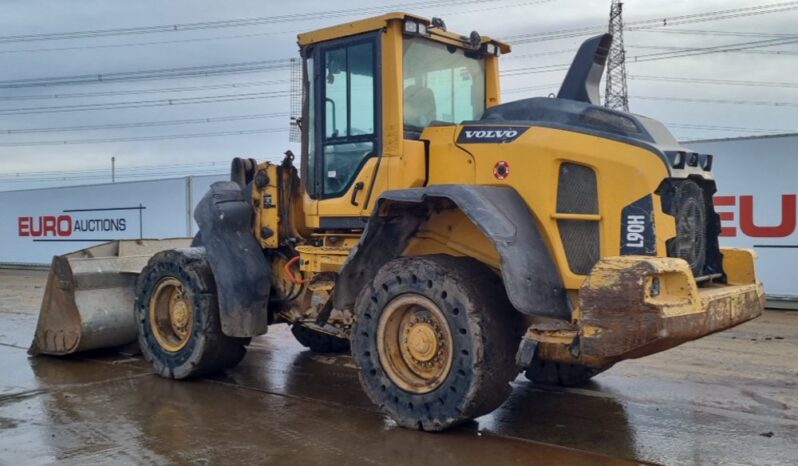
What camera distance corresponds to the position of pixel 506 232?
523 cm

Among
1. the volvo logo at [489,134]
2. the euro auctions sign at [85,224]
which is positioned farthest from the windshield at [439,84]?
the euro auctions sign at [85,224]

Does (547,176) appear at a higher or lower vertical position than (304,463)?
higher

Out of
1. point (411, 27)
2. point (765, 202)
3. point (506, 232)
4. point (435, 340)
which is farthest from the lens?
point (765, 202)

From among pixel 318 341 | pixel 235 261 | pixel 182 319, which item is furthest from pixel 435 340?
pixel 318 341

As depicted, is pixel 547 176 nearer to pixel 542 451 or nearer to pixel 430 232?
pixel 430 232

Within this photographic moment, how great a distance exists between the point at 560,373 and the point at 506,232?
7.50ft

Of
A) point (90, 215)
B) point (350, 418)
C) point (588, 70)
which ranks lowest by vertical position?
point (350, 418)

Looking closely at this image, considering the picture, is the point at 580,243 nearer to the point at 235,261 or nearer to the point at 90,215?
the point at 235,261

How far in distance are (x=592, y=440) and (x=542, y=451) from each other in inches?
18.4

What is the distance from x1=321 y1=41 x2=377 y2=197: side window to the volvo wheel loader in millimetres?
15

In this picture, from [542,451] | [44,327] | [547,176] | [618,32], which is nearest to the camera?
[542,451]

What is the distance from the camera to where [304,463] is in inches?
196

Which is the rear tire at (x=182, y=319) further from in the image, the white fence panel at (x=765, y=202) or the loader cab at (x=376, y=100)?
the white fence panel at (x=765, y=202)

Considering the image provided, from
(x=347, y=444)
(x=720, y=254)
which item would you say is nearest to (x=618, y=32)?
(x=720, y=254)
